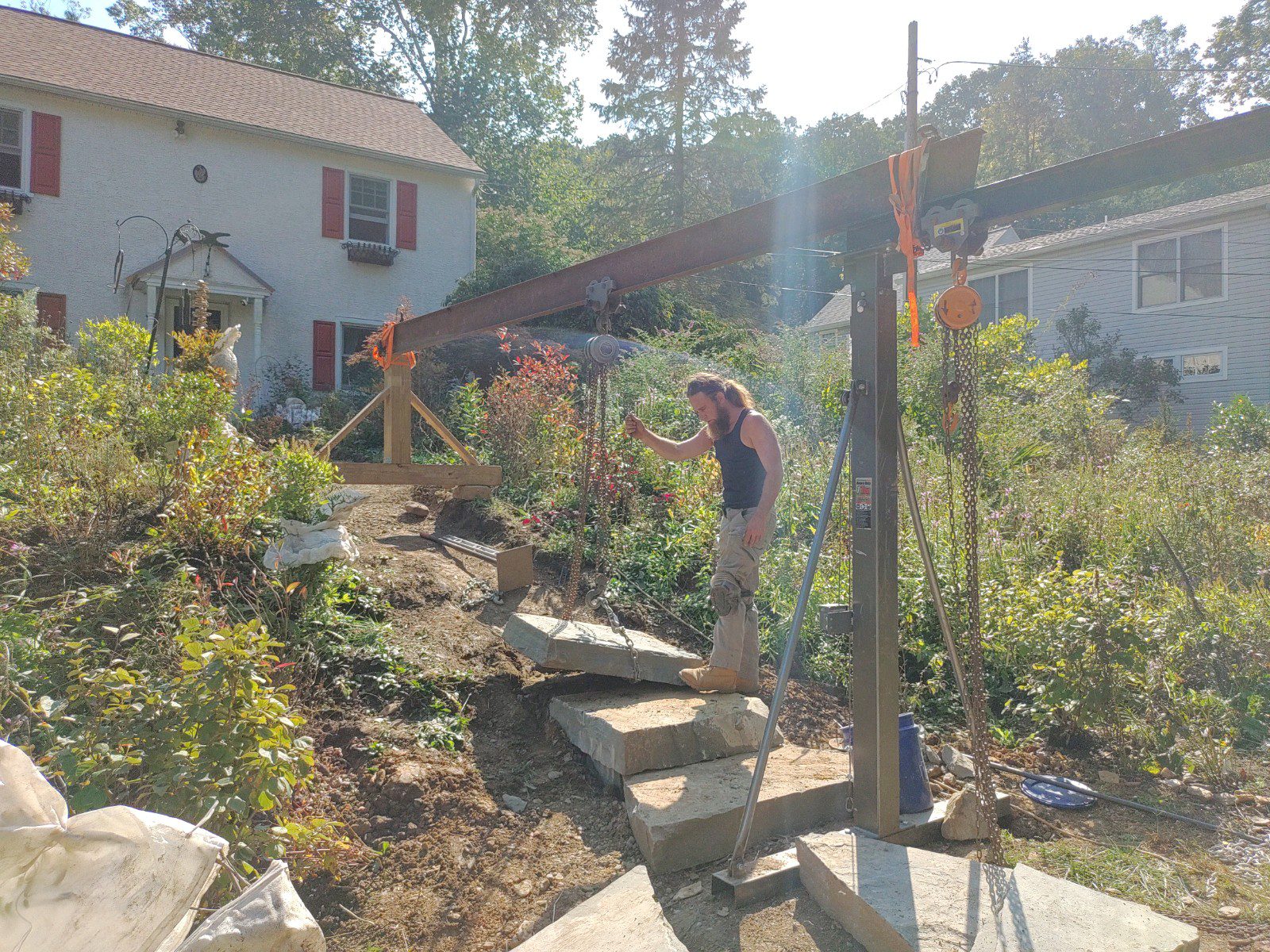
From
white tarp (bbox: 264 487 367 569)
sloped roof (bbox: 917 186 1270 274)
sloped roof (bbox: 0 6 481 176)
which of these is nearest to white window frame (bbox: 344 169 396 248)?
sloped roof (bbox: 0 6 481 176)

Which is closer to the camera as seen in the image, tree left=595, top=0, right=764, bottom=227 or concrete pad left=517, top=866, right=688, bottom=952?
concrete pad left=517, top=866, right=688, bottom=952

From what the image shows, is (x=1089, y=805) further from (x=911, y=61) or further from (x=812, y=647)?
(x=911, y=61)

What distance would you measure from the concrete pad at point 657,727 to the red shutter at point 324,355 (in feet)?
45.9

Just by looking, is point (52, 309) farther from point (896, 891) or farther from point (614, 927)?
point (896, 891)

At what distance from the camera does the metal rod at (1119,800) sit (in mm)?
3936

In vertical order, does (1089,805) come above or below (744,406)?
below

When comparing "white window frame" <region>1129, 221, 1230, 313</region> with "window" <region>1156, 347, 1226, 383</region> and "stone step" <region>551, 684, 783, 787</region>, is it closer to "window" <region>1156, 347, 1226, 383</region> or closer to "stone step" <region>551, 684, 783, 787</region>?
"window" <region>1156, 347, 1226, 383</region>

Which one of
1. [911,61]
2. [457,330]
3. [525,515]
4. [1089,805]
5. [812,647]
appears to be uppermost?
[911,61]

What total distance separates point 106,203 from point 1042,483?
52.1 feet

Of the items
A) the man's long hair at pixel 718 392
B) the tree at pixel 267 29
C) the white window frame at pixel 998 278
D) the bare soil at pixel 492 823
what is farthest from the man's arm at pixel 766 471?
the tree at pixel 267 29

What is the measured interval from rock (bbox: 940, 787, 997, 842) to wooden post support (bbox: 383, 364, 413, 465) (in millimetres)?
5520

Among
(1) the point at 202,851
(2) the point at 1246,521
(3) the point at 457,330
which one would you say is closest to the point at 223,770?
(1) the point at 202,851

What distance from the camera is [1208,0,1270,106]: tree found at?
34.4 metres

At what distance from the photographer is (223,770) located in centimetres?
291
